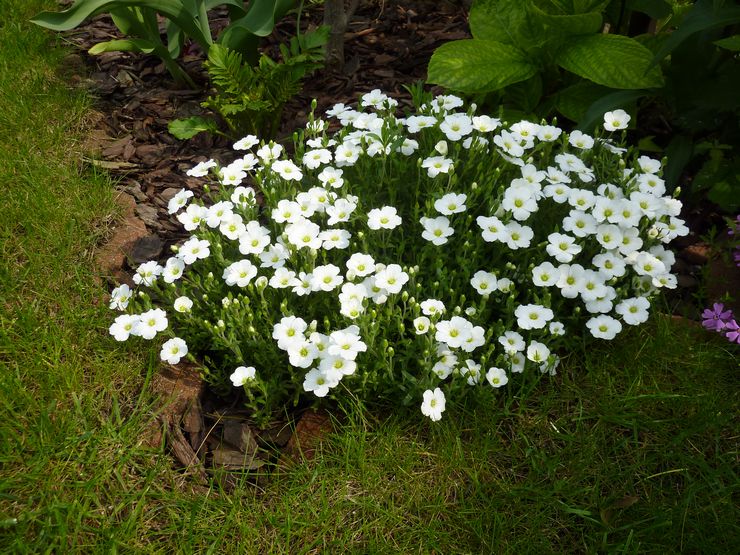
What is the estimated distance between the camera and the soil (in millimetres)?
2125

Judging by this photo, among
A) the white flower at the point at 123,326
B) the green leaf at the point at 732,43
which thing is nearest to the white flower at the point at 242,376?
the white flower at the point at 123,326

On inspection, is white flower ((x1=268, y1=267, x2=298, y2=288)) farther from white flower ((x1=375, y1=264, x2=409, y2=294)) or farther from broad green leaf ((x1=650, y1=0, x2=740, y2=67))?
broad green leaf ((x1=650, y1=0, x2=740, y2=67))

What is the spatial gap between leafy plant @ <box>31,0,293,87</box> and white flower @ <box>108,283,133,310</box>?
1257 millimetres

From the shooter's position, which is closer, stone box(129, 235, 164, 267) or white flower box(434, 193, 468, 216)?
white flower box(434, 193, 468, 216)

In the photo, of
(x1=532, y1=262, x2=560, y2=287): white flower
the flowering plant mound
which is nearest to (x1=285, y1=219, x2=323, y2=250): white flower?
the flowering plant mound

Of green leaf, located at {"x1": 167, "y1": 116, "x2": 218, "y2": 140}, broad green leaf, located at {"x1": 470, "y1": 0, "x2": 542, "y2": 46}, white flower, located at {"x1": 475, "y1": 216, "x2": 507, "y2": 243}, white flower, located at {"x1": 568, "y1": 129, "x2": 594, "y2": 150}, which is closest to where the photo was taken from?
white flower, located at {"x1": 475, "y1": 216, "x2": 507, "y2": 243}

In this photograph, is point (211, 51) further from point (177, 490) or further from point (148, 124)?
point (177, 490)

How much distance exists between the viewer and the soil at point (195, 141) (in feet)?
6.97

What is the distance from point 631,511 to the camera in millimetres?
1863

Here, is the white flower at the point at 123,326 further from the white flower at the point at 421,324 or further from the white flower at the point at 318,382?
the white flower at the point at 421,324

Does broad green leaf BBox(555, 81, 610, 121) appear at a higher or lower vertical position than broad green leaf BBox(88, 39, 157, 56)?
lower

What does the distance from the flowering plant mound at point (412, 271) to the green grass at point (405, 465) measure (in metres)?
0.13

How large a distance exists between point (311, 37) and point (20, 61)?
1520mm

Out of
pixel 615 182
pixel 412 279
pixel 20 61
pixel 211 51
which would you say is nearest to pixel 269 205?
pixel 412 279
